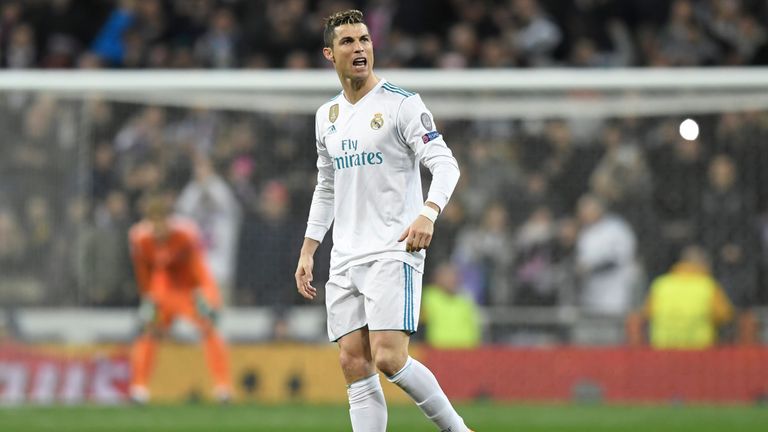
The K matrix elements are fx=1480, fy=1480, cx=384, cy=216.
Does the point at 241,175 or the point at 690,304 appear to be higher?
the point at 241,175

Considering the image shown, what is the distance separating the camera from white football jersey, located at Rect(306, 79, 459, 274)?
6.55 meters

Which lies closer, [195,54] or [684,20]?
[684,20]

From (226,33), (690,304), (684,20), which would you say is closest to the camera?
(690,304)

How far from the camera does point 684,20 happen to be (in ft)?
51.6

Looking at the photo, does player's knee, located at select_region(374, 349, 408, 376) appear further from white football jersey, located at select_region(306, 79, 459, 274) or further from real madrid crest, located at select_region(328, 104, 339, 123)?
real madrid crest, located at select_region(328, 104, 339, 123)

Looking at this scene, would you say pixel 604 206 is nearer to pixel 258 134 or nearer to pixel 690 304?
pixel 690 304

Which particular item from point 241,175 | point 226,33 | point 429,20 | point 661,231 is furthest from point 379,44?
point 661,231

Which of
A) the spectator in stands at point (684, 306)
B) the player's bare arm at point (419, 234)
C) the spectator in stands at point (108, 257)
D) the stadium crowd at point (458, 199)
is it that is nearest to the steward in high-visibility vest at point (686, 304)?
the spectator in stands at point (684, 306)

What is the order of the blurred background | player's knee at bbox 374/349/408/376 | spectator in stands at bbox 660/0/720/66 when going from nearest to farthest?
player's knee at bbox 374/349/408/376, the blurred background, spectator in stands at bbox 660/0/720/66

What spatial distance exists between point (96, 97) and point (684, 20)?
6.21 metres

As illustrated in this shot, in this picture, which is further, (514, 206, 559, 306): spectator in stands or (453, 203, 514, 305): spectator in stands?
(453, 203, 514, 305): spectator in stands

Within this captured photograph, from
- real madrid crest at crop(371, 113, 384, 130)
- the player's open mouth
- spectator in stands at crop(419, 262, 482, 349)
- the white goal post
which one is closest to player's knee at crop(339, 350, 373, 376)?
real madrid crest at crop(371, 113, 384, 130)

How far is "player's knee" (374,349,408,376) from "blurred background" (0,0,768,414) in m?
7.12

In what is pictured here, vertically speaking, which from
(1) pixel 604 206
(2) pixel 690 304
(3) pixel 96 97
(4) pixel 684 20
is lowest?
(2) pixel 690 304
